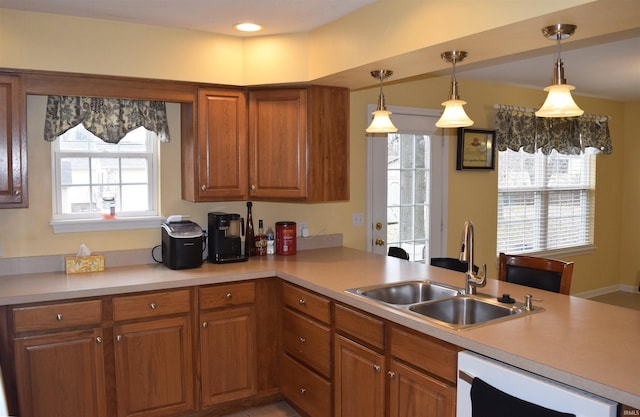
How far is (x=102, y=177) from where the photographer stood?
131 inches

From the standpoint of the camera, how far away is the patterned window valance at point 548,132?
495 centimetres

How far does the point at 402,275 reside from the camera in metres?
2.93

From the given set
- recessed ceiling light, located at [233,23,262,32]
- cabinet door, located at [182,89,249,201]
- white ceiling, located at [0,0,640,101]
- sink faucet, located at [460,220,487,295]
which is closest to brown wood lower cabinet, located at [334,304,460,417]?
sink faucet, located at [460,220,487,295]

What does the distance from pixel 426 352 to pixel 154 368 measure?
1.64 meters

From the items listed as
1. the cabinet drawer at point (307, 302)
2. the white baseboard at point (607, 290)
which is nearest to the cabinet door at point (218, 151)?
the cabinet drawer at point (307, 302)

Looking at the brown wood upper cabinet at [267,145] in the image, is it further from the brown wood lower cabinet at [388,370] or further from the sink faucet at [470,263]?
the sink faucet at [470,263]

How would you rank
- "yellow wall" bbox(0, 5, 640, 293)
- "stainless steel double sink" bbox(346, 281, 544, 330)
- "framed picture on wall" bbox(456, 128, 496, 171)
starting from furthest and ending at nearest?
"framed picture on wall" bbox(456, 128, 496, 171) → "yellow wall" bbox(0, 5, 640, 293) → "stainless steel double sink" bbox(346, 281, 544, 330)

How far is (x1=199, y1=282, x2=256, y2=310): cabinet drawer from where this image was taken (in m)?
3.01

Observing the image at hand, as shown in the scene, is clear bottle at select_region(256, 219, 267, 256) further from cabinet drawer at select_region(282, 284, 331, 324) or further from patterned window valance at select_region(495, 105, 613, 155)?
patterned window valance at select_region(495, 105, 613, 155)

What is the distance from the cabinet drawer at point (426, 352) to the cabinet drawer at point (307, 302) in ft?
1.83

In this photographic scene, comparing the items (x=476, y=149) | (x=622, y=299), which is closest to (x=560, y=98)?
(x=476, y=149)

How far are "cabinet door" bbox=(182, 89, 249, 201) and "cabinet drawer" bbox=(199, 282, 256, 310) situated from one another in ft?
2.06

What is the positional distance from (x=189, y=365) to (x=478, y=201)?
308cm

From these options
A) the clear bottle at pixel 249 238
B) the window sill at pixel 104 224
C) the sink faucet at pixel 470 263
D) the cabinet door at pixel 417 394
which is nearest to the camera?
the cabinet door at pixel 417 394
